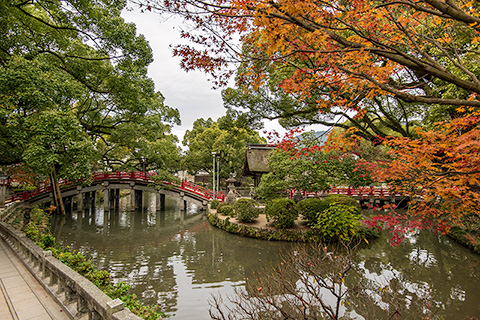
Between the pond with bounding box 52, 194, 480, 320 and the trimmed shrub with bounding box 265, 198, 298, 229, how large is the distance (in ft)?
3.64

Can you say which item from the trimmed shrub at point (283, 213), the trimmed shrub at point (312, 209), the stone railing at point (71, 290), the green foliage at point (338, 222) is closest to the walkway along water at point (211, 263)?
the stone railing at point (71, 290)

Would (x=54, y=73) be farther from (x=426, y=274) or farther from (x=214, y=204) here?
(x=426, y=274)

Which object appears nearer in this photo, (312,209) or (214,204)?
(312,209)

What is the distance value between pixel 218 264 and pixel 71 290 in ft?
20.1

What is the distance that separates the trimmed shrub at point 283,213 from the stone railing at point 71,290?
370 inches

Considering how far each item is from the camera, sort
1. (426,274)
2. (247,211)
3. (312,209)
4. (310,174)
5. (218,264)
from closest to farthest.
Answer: (426,274), (218,264), (312,209), (310,174), (247,211)

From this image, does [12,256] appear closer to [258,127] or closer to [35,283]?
[35,283]

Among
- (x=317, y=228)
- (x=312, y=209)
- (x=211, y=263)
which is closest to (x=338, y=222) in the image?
(x=317, y=228)

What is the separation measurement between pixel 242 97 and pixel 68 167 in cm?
775

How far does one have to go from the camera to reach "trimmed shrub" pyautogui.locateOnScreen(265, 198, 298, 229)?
12039 mm

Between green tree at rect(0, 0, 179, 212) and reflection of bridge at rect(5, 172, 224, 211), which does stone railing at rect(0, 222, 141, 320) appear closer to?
green tree at rect(0, 0, 179, 212)

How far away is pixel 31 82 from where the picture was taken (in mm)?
7586

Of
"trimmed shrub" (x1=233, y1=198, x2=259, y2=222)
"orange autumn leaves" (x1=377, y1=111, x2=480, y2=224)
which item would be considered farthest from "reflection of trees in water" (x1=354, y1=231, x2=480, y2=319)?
"trimmed shrub" (x1=233, y1=198, x2=259, y2=222)

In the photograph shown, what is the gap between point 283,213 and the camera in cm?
1202
